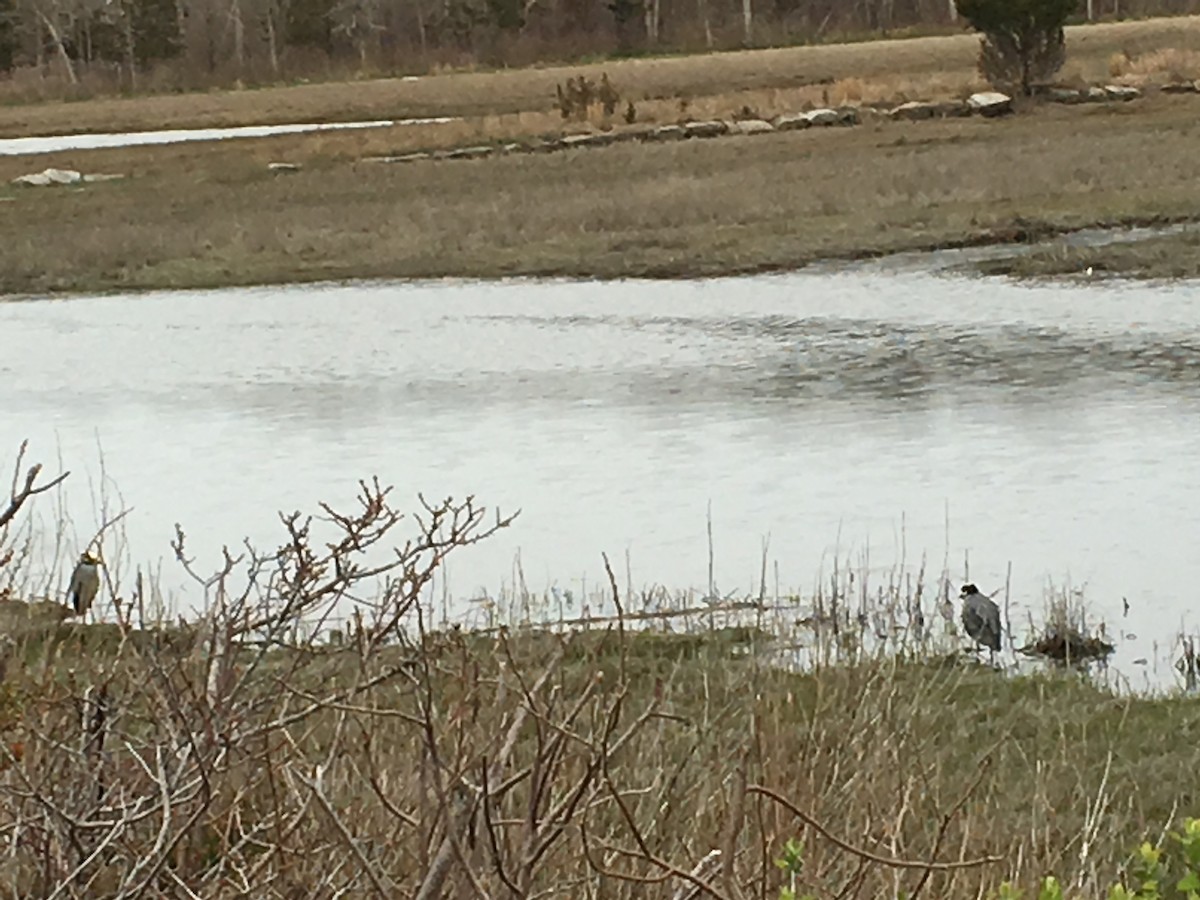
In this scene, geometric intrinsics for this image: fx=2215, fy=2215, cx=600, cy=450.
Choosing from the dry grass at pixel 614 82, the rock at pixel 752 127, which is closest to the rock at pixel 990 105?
the rock at pixel 752 127

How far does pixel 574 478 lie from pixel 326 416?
3.22 metres

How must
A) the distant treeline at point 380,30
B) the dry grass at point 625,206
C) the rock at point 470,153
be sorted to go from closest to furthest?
1. the dry grass at point 625,206
2. the rock at point 470,153
3. the distant treeline at point 380,30

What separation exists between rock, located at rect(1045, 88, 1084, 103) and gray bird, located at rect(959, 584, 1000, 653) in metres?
28.2

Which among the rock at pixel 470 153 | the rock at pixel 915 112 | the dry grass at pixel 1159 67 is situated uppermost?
the dry grass at pixel 1159 67

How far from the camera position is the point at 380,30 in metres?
74.7

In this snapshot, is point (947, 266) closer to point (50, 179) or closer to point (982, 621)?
point (982, 621)

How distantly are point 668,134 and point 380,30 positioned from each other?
41.1 metres

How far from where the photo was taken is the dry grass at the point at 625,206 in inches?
945

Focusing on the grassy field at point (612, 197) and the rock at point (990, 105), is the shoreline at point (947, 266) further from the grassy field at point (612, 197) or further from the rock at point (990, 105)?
the rock at point (990, 105)

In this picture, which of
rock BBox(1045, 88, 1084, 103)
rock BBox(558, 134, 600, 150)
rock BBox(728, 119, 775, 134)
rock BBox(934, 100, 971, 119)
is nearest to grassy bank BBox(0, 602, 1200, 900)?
rock BBox(558, 134, 600, 150)

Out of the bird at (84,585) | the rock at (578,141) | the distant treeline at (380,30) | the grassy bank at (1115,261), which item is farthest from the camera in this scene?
the distant treeline at (380,30)

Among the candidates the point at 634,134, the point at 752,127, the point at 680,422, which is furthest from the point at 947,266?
the point at 634,134

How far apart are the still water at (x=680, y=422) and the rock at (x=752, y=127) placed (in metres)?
13.3

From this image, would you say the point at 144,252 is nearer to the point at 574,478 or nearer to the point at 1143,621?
the point at 574,478
